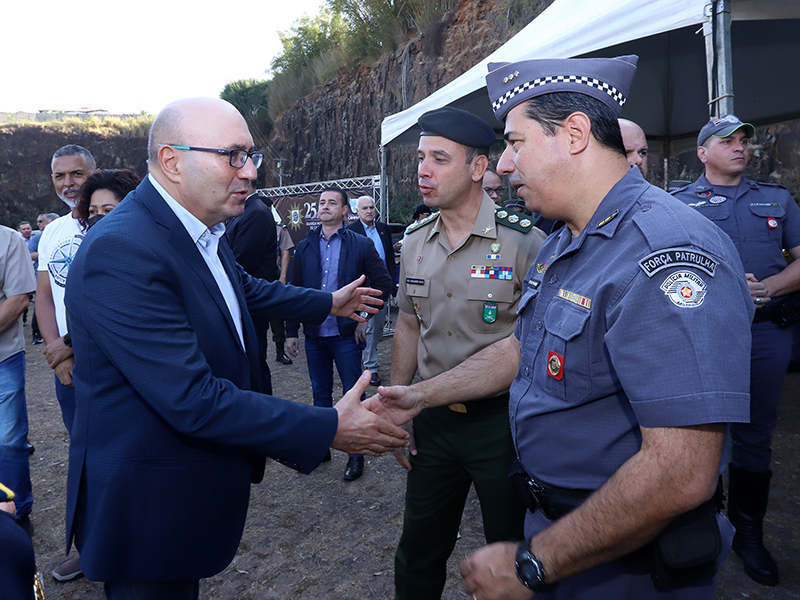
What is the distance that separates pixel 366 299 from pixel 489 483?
1.26m

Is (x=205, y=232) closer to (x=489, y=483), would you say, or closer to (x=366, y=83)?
(x=489, y=483)

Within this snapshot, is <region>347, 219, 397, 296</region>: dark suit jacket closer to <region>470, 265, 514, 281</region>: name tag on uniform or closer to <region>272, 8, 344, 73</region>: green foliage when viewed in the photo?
<region>470, 265, 514, 281</region>: name tag on uniform

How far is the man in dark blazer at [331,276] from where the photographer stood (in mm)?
4605

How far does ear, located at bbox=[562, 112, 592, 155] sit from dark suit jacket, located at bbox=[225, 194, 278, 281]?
3.82m

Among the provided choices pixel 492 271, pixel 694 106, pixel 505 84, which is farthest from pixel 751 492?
pixel 694 106

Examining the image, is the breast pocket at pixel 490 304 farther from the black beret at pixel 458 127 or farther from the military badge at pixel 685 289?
the military badge at pixel 685 289

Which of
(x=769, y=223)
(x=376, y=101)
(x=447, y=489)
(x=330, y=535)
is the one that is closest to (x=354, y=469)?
(x=330, y=535)

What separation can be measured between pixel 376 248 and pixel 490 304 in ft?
15.6

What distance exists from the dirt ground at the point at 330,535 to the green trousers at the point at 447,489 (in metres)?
0.65

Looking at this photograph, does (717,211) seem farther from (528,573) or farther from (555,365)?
(528,573)

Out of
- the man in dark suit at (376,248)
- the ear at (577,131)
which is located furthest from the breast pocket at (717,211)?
the man in dark suit at (376,248)

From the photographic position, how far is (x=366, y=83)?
20891mm

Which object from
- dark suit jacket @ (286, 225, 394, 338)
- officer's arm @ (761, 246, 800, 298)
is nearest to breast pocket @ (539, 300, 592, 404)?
officer's arm @ (761, 246, 800, 298)

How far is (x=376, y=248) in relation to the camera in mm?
7031
